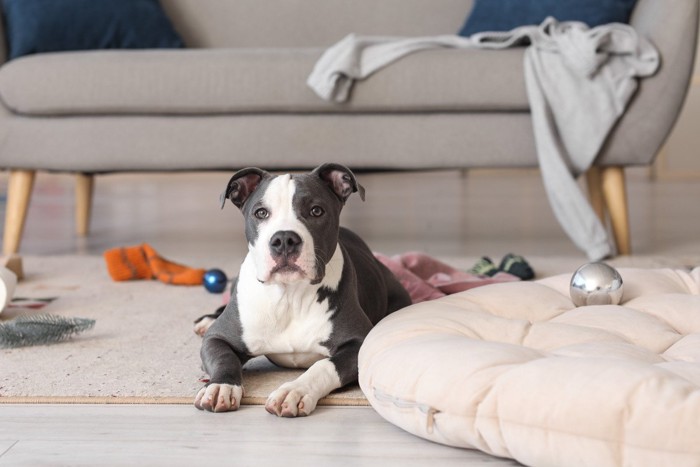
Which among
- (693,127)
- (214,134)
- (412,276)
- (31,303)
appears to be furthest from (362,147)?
(693,127)

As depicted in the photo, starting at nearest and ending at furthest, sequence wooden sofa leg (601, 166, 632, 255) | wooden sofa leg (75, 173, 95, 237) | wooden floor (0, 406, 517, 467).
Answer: wooden floor (0, 406, 517, 467)
wooden sofa leg (601, 166, 632, 255)
wooden sofa leg (75, 173, 95, 237)

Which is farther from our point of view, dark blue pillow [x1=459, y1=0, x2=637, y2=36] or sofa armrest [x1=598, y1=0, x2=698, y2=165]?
dark blue pillow [x1=459, y1=0, x2=637, y2=36]

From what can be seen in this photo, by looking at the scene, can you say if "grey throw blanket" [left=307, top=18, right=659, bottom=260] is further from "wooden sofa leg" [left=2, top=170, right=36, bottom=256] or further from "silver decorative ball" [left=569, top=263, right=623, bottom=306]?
"silver decorative ball" [left=569, top=263, right=623, bottom=306]

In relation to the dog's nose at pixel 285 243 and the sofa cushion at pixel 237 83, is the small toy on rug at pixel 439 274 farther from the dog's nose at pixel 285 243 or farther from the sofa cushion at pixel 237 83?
the dog's nose at pixel 285 243

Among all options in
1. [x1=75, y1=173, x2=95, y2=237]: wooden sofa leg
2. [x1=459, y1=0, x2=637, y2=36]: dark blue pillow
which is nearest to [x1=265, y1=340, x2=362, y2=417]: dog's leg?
[x1=459, y1=0, x2=637, y2=36]: dark blue pillow

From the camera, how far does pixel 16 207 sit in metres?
3.38

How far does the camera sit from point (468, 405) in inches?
50.8

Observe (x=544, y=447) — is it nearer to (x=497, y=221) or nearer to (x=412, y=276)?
(x=412, y=276)

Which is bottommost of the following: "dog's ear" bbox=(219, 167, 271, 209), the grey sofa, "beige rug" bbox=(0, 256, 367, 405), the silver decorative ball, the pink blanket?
"beige rug" bbox=(0, 256, 367, 405)

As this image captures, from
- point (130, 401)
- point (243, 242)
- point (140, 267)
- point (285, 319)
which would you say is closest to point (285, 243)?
point (285, 319)

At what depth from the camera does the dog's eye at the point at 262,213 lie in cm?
168

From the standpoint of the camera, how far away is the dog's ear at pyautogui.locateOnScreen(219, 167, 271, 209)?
1.76m

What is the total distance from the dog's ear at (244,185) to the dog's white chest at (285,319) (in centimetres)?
17

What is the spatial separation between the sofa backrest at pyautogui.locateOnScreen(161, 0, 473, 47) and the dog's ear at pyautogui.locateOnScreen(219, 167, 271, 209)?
8.28 ft
